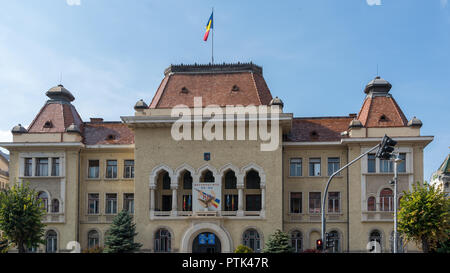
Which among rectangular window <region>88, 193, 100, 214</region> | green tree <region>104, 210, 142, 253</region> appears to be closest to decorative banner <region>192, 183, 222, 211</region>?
green tree <region>104, 210, 142, 253</region>

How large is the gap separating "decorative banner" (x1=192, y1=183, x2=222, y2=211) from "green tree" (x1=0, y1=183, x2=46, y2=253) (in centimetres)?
1160

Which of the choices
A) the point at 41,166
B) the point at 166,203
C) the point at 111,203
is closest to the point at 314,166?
the point at 166,203

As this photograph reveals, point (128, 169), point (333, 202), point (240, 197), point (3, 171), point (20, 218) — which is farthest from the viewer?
point (3, 171)

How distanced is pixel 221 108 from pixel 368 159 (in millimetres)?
12268

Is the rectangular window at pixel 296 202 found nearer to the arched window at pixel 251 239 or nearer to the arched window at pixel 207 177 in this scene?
the arched window at pixel 251 239

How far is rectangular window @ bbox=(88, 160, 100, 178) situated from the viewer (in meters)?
46.4

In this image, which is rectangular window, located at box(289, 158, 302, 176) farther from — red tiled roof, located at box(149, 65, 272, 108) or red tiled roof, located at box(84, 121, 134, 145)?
red tiled roof, located at box(84, 121, 134, 145)

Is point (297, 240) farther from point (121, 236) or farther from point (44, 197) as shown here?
point (44, 197)

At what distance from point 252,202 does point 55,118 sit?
59.9ft

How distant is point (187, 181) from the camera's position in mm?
44875

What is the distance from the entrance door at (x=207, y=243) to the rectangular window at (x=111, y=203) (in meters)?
7.90

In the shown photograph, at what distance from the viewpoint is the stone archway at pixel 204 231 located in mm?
41781

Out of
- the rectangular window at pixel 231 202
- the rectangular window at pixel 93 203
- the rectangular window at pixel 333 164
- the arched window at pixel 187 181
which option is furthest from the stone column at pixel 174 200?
the rectangular window at pixel 333 164
